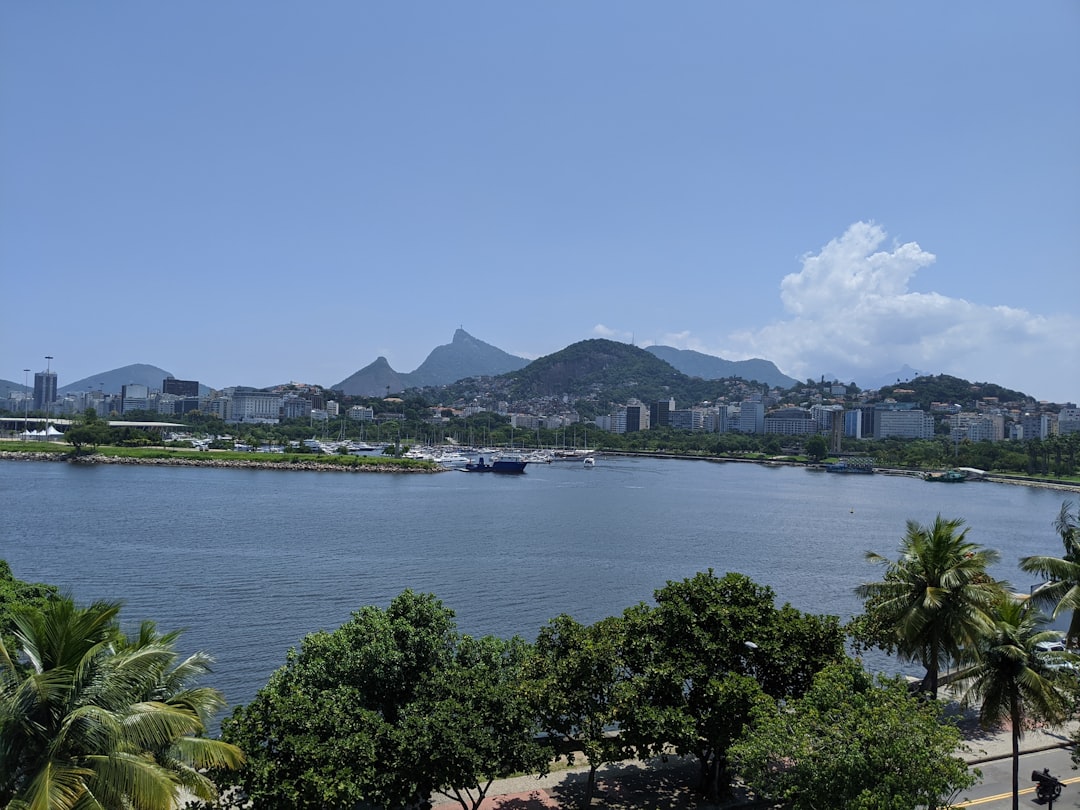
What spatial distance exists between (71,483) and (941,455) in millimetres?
95256

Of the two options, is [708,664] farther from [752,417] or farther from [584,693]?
[752,417]

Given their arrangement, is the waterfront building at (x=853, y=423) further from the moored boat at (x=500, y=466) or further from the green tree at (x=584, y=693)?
the green tree at (x=584, y=693)

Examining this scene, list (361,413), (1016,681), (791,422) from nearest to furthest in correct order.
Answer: (1016,681)
(361,413)
(791,422)

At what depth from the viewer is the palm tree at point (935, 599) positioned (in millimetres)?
10078

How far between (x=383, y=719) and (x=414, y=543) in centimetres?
2457

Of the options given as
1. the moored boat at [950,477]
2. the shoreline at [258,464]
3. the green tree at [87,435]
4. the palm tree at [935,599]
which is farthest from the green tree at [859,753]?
the moored boat at [950,477]

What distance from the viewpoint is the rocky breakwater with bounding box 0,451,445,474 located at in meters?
72.2

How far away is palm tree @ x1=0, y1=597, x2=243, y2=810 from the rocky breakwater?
70.3 meters

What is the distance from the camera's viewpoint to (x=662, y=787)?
9.63 meters

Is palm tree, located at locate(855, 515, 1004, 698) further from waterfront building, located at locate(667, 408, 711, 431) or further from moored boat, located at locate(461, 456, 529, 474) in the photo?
waterfront building, located at locate(667, 408, 711, 431)

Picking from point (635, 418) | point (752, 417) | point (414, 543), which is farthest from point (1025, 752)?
point (752, 417)

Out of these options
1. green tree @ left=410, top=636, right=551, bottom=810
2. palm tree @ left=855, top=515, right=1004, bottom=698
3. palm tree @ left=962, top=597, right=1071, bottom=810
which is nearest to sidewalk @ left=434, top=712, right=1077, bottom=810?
green tree @ left=410, top=636, right=551, bottom=810

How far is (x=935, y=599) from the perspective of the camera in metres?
10.1

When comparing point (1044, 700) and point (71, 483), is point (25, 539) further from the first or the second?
point (1044, 700)
